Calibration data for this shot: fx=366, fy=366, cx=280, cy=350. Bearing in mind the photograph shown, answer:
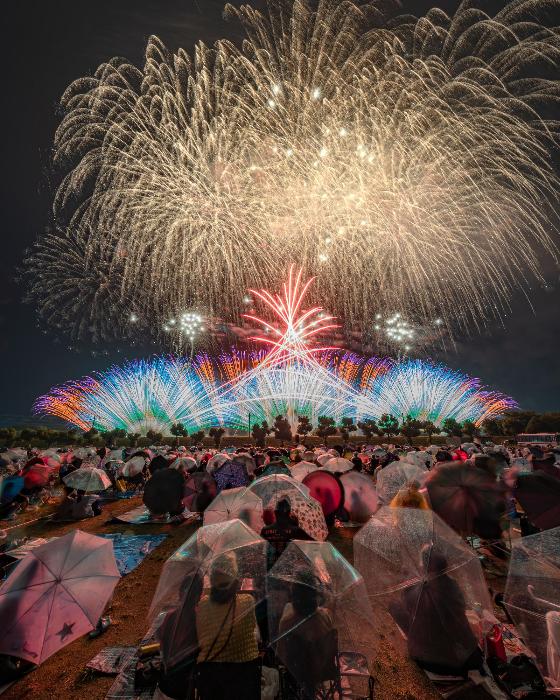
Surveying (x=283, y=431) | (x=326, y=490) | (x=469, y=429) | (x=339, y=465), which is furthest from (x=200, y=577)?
(x=469, y=429)

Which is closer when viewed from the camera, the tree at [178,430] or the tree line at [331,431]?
the tree line at [331,431]

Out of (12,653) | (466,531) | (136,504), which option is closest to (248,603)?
(12,653)

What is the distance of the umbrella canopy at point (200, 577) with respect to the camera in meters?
3.76

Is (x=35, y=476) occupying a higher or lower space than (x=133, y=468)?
higher

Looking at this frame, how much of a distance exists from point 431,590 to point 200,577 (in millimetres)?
2681

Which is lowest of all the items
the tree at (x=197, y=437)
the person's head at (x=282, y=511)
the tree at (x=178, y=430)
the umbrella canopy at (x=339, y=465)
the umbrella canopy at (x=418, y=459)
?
the tree at (x=197, y=437)

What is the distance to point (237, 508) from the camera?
7.86 m

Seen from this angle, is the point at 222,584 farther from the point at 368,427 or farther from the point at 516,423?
the point at 516,423

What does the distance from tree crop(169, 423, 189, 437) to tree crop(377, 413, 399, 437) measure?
30.8 metres

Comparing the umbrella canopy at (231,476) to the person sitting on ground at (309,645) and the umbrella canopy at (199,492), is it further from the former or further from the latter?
the person sitting on ground at (309,645)

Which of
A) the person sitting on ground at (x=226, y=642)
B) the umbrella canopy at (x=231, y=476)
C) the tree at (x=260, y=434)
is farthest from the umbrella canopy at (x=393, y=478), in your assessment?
the tree at (x=260, y=434)

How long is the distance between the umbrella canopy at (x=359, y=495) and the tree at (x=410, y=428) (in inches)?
1736

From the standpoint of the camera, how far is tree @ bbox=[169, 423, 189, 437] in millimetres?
58500

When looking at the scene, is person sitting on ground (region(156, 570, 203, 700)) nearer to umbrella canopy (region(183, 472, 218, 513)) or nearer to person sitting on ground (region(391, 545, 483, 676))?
person sitting on ground (region(391, 545, 483, 676))
